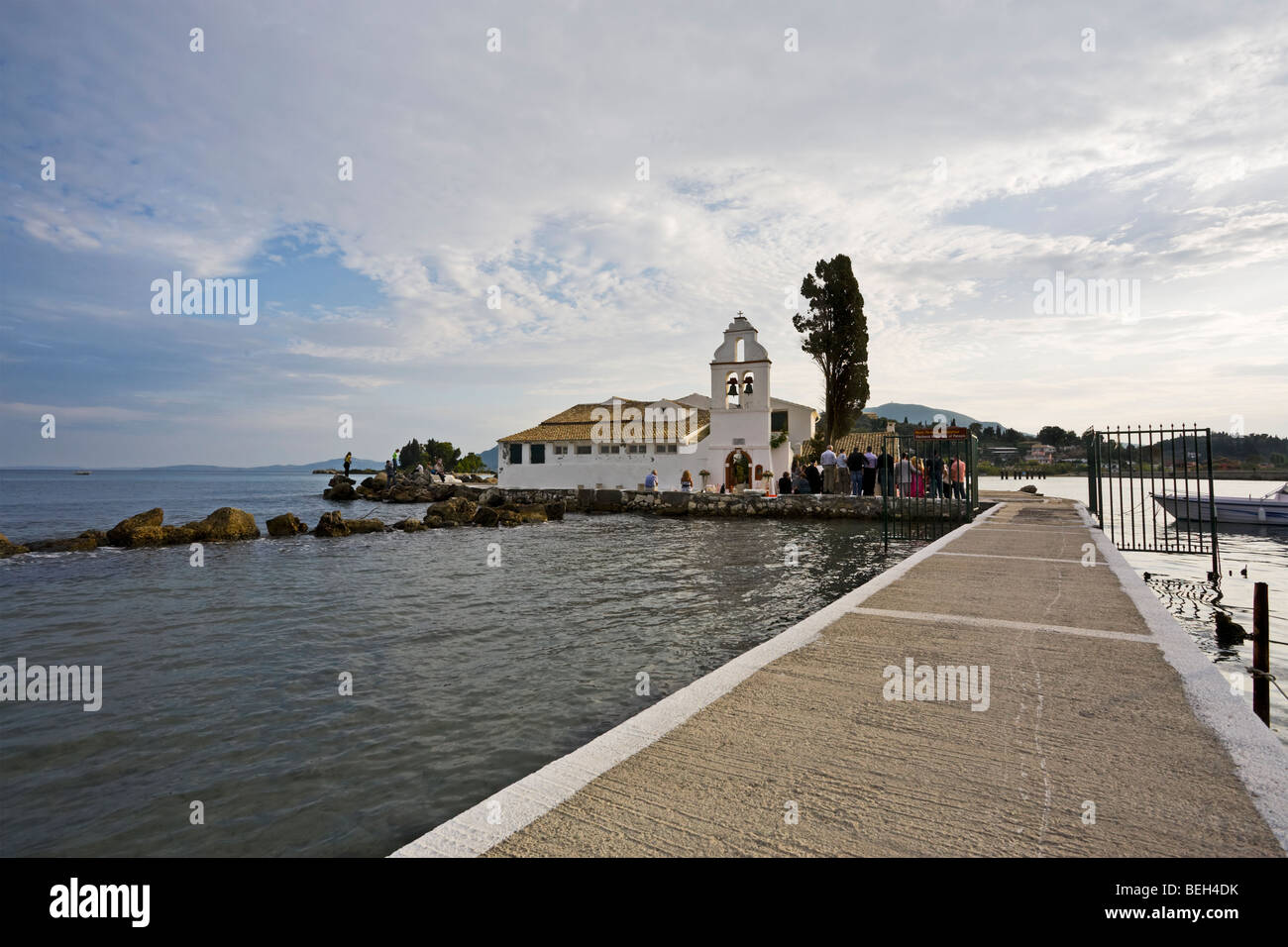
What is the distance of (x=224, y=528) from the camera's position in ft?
78.0

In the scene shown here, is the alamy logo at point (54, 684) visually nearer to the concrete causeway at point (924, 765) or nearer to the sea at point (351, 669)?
the sea at point (351, 669)

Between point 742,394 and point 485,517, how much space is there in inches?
568

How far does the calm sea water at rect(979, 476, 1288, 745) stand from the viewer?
7.44 meters

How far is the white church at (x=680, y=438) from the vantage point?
3303 cm

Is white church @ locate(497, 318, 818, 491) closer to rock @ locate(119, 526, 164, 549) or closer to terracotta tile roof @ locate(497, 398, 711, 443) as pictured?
terracotta tile roof @ locate(497, 398, 711, 443)

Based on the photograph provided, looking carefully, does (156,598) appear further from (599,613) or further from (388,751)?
(388,751)

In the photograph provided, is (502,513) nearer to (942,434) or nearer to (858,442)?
(858,442)

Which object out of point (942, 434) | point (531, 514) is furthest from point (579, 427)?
point (942, 434)

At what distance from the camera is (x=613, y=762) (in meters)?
3.15

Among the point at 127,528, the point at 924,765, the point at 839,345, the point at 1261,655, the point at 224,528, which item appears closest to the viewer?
the point at 924,765

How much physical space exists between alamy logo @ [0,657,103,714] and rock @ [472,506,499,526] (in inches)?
862
